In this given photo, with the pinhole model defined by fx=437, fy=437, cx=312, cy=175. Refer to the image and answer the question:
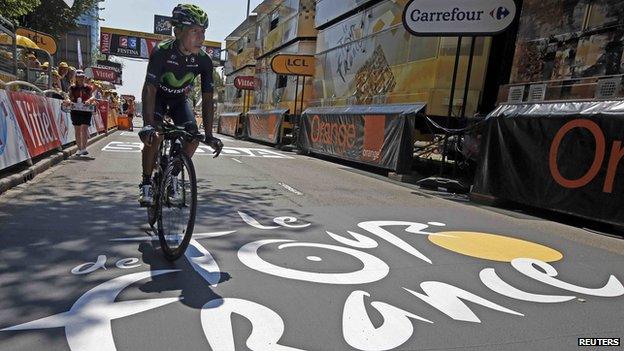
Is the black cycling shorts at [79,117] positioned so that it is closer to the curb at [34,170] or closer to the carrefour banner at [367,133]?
the curb at [34,170]

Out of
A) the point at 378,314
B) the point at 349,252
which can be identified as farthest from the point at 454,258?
the point at 378,314

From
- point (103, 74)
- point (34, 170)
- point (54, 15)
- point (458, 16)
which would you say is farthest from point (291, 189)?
point (103, 74)

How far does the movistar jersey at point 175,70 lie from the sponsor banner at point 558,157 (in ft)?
17.9

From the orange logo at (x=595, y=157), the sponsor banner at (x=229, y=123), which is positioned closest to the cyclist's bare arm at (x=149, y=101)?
the orange logo at (x=595, y=157)

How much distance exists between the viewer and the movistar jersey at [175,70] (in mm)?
4020

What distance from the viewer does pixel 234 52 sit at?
4938 centimetres

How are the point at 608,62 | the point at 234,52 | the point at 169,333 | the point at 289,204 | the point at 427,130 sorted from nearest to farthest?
the point at 169,333 → the point at 289,204 → the point at 608,62 → the point at 427,130 → the point at 234,52

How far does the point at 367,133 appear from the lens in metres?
13.1

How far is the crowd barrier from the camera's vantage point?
6176 mm

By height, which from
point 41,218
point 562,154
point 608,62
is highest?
point 608,62

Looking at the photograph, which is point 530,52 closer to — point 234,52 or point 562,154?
point 562,154

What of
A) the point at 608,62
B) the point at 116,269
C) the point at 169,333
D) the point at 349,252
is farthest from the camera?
the point at 608,62

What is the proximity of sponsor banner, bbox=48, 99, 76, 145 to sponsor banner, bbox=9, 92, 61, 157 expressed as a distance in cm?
27

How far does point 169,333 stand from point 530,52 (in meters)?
11.2
